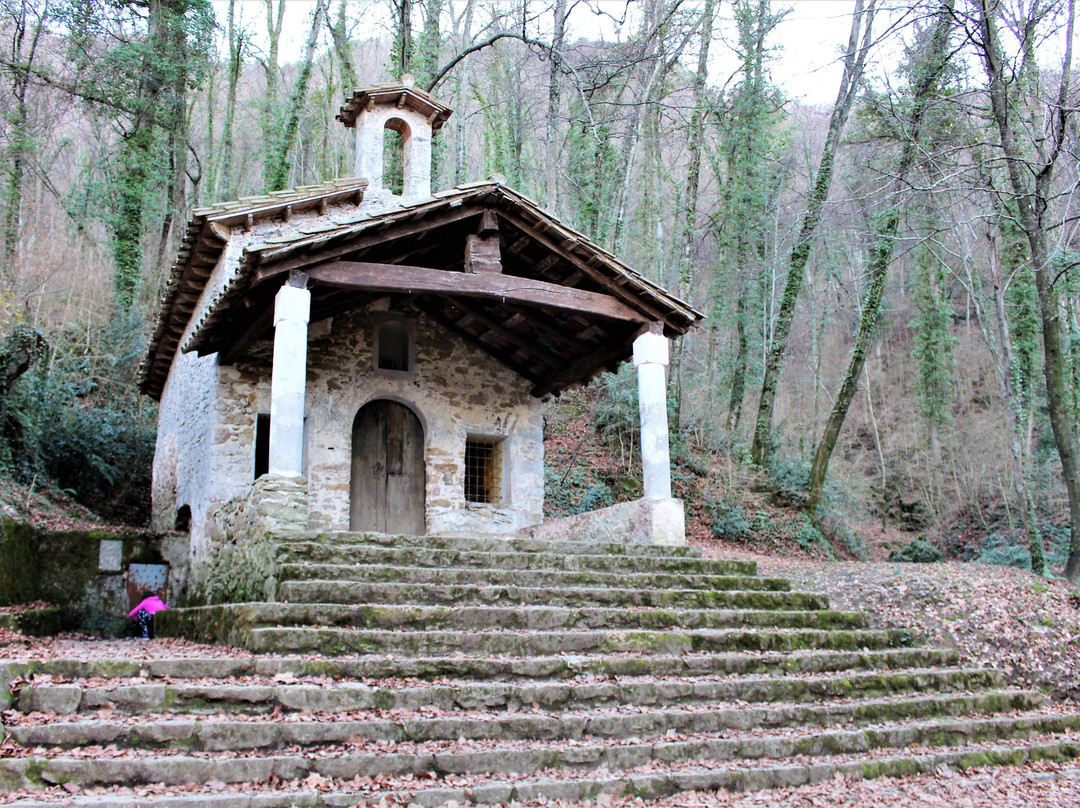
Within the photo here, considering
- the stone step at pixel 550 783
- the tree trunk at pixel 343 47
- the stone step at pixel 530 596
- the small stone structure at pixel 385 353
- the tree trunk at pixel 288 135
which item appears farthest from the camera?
the tree trunk at pixel 343 47

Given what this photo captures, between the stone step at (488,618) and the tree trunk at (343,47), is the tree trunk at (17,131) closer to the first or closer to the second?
the tree trunk at (343,47)

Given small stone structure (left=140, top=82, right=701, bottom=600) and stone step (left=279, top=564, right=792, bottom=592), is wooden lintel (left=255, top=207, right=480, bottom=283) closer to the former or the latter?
small stone structure (left=140, top=82, right=701, bottom=600)

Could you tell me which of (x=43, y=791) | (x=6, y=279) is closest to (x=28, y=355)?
(x=6, y=279)

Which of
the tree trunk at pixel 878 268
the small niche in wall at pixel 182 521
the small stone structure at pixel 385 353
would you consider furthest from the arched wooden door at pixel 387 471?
the tree trunk at pixel 878 268

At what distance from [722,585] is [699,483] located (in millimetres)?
9313

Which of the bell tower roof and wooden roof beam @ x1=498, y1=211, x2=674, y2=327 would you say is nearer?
wooden roof beam @ x1=498, y1=211, x2=674, y2=327

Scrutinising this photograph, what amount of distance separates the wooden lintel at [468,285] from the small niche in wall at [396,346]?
2353 mm

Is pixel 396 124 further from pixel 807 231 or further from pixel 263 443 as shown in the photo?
pixel 807 231

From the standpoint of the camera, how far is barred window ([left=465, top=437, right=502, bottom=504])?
1159 centimetres

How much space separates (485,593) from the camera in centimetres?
639

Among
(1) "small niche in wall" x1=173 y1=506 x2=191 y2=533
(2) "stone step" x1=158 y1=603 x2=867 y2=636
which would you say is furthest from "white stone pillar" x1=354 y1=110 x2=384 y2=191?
(2) "stone step" x1=158 y1=603 x2=867 y2=636

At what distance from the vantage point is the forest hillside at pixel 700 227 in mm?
12781

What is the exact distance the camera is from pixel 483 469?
1176cm

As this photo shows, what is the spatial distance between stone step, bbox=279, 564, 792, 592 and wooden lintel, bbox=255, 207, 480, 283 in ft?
9.99
